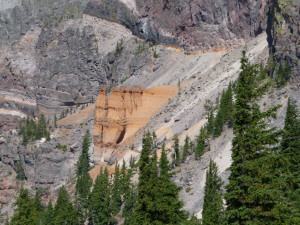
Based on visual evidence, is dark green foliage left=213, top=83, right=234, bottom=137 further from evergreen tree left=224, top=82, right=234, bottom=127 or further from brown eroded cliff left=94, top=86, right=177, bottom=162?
brown eroded cliff left=94, top=86, right=177, bottom=162

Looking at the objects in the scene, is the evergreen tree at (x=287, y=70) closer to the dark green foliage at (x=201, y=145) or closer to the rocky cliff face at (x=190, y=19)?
the dark green foliage at (x=201, y=145)

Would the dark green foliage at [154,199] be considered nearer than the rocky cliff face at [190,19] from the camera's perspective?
Yes

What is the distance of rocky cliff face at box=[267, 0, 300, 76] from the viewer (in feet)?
221

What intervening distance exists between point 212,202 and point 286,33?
1639 inches

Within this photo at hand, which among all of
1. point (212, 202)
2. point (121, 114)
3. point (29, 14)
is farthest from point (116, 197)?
point (29, 14)

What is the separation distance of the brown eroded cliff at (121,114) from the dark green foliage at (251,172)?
75.3 metres

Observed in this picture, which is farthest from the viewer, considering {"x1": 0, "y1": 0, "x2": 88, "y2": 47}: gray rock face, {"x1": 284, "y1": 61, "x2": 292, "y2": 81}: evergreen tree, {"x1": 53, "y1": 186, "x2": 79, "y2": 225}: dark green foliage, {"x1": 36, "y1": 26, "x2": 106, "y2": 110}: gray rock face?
{"x1": 0, "y1": 0, "x2": 88, "y2": 47}: gray rock face

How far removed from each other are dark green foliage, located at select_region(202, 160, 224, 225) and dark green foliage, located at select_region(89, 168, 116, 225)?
54.1ft

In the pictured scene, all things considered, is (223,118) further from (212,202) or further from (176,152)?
(212,202)

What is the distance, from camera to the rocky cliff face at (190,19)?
380 feet

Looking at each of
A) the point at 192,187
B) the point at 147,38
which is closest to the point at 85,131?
the point at 147,38

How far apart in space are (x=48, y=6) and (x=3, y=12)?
21446 mm

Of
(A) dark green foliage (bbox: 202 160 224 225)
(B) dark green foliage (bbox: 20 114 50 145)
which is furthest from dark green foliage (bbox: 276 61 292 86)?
(B) dark green foliage (bbox: 20 114 50 145)

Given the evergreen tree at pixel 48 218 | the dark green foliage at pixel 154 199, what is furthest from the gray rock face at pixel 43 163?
the dark green foliage at pixel 154 199
